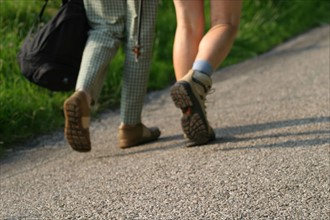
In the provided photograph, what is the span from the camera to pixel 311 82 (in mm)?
5777

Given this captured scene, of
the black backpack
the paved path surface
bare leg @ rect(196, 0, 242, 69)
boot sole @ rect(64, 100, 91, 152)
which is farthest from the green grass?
bare leg @ rect(196, 0, 242, 69)

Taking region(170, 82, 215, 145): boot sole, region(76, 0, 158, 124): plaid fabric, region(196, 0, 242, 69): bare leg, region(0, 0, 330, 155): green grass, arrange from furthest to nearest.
Answer: region(0, 0, 330, 155): green grass
region(76, 0, 158, 124): plaid fabric
region(196, 0, 242, 69): bare leg
region(170, 82, 215, 145): boot sole

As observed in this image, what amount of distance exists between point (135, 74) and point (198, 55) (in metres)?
0.43

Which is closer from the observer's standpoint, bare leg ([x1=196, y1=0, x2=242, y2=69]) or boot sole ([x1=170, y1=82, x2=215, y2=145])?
boot sole ([x1=170, y1=82, x2=215, y2=145])

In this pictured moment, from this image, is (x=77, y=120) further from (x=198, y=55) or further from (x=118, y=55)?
(x=118, y=55)

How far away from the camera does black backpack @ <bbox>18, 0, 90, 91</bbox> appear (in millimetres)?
4164

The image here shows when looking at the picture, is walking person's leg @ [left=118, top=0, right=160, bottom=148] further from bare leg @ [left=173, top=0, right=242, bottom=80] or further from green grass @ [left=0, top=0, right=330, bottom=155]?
green grass @ [left=0, top=0, right=330, bottom=155]

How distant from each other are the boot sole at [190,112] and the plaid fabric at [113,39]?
18.1 inches

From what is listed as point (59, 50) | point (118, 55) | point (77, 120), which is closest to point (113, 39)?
point (59, 50)

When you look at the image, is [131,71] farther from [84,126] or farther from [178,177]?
[178,177]

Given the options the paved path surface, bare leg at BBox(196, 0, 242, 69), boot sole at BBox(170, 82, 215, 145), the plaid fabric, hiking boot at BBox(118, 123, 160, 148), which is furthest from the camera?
hiking boot at BBox(118, 123, 160, 148)

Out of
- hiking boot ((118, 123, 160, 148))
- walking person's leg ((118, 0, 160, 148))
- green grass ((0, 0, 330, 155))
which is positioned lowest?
green grass ((0, 0, 330, 155))

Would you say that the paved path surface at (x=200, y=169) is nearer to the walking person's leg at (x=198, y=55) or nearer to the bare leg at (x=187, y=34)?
the walking person's leg at (x=198, y=55)

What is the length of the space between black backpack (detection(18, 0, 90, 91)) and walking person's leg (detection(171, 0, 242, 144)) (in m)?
0.51
